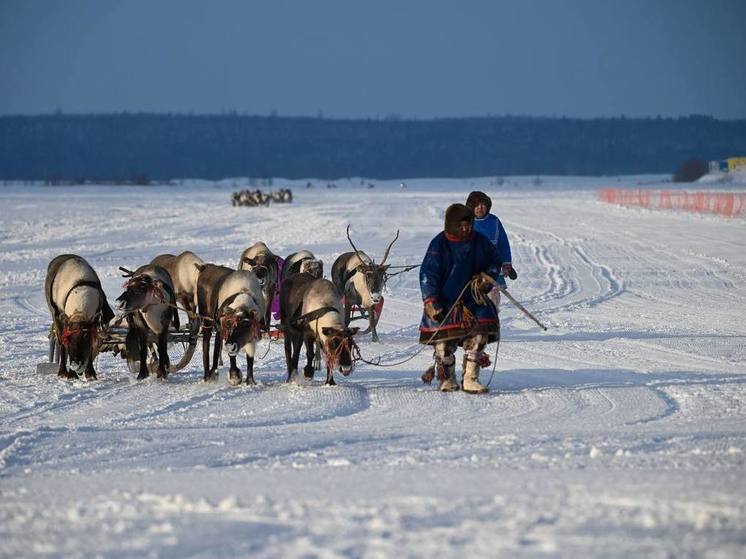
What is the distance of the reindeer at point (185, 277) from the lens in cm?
1484

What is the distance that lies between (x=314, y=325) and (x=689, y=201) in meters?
54.2

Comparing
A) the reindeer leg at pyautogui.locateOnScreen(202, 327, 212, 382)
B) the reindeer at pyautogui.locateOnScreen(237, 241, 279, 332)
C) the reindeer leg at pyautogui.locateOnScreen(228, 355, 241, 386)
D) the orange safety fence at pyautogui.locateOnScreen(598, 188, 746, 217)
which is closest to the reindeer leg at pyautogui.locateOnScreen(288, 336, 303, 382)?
the reindeer leg at pyautogui.locateOnScreen(228, 355, 241, 386)

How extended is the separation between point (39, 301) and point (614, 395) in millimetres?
12258

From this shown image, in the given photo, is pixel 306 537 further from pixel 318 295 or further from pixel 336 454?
pixel 318 295

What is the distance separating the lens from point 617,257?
30312 millimetres

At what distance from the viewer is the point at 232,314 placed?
12445 millimetres

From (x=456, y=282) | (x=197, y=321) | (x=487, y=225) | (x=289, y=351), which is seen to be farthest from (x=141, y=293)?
(x=487, y=225)

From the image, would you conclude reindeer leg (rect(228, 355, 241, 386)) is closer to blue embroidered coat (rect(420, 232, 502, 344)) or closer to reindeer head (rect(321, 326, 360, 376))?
reindeer head (rect(321, 326, 360, 376))

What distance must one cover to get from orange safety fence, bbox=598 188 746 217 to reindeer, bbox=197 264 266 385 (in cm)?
3708

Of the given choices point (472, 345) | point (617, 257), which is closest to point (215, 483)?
point (472, 345)

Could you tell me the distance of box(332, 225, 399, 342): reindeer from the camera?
16031 mm

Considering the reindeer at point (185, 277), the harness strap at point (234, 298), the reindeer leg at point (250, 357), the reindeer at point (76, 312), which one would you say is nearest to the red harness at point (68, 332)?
the reindeer at point (76, 312)

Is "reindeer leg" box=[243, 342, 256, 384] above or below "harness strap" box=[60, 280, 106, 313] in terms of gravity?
below

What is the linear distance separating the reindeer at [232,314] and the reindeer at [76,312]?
3.31 feet
